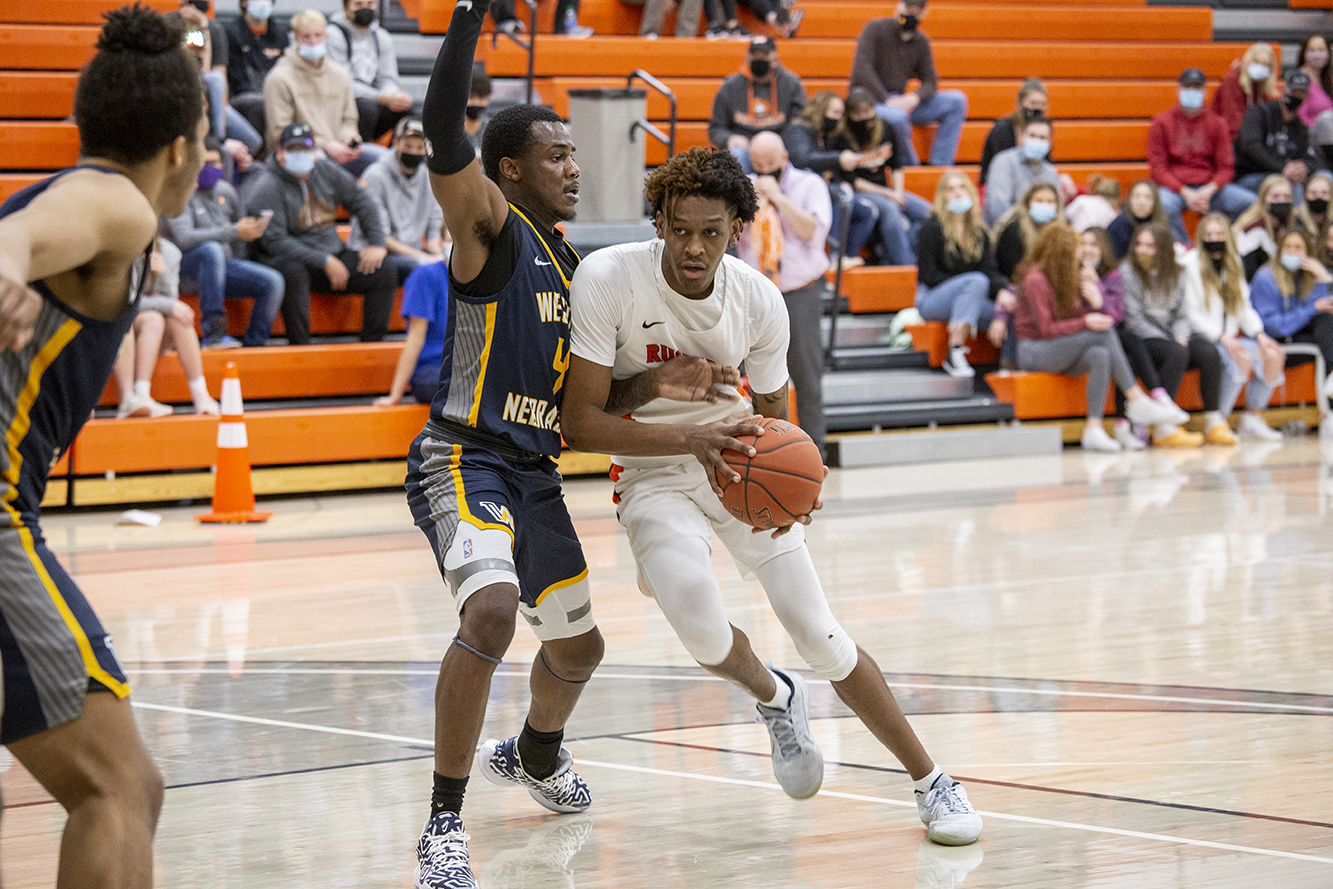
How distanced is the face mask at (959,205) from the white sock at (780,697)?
9.18 metres

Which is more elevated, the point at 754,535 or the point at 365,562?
the point at 754,535

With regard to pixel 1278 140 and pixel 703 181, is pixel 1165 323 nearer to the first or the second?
pixel 1278 140

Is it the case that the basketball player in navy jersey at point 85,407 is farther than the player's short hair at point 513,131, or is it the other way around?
the player's short hair at point 513,131

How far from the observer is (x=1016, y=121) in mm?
13758

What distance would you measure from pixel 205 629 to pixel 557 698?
270 centimetres

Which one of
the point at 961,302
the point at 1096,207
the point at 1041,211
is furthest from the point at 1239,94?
the point at 961,302

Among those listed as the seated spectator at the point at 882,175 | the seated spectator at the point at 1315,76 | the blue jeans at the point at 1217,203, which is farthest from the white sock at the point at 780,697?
the seated spectator at the point at 1315,76

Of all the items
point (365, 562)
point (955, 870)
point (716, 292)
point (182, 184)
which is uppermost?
point (182, 184)

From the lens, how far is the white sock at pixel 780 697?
12.8 feet

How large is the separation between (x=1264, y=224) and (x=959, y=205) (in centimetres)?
325

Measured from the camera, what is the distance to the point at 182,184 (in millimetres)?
2520

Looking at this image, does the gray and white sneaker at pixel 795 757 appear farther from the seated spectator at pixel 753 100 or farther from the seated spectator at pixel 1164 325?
the seated spectator at pixel 1164 325

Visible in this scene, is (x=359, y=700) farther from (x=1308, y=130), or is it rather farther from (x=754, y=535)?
(x=1308, y=130)

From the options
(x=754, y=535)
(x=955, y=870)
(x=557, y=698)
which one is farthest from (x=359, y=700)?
(x=955, y=870)
